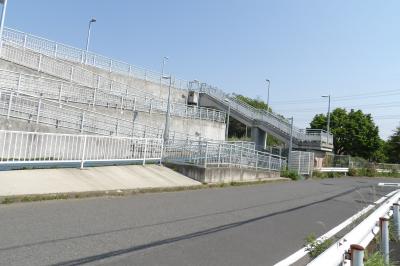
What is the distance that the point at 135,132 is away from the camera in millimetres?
24484

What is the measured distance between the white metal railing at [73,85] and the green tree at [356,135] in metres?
35.5

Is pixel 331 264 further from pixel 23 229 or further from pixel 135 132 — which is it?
pixel 135 132

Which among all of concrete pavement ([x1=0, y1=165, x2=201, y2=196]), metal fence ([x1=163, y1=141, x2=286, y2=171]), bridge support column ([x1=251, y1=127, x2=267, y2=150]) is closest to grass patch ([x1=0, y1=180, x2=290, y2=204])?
concrete pavement ([x1=0, y1=165, x2=201, y2=196])

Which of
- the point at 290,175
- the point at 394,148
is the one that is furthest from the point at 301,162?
the point at 394,148

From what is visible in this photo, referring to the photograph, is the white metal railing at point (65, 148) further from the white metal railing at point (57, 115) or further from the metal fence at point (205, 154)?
the white metal railing at point (57, 115)

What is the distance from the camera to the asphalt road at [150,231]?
5.91m

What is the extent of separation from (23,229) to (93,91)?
62.8 feet

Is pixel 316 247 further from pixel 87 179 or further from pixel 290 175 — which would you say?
pixel 290 175

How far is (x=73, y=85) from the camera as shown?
2398 cm

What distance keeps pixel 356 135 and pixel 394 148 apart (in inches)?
749

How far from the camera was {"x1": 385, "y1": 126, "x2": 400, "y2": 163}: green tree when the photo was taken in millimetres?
75375

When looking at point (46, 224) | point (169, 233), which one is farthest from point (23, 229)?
point (169, 233)

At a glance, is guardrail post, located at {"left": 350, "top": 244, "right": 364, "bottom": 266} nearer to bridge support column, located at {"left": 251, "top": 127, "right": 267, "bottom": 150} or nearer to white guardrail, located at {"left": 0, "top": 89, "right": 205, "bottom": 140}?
white guardrail, located at {"left": 0, "top": 89, "right": 205, "bottom": 140}

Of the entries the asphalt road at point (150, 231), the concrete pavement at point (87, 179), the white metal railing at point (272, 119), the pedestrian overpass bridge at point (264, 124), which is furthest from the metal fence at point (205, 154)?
the white metal railing at point (272, 119)
